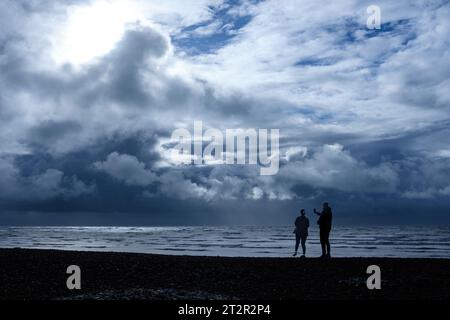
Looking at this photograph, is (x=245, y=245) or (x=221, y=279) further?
(x=245, y=245)

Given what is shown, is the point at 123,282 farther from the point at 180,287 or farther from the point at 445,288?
the point at 445,288

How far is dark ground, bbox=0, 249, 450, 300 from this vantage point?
1617 cm

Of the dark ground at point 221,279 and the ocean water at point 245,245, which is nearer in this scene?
the dark ground at point 221,279

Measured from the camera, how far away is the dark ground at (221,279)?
16.2 metres

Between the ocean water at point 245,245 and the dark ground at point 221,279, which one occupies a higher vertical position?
the dark ground at point 221,279

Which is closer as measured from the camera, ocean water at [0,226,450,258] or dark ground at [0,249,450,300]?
dark ground at [0,249,450,300]

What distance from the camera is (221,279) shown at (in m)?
19.5

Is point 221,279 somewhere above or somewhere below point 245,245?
above

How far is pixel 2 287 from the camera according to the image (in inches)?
697

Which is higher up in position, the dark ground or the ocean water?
the dark ground
